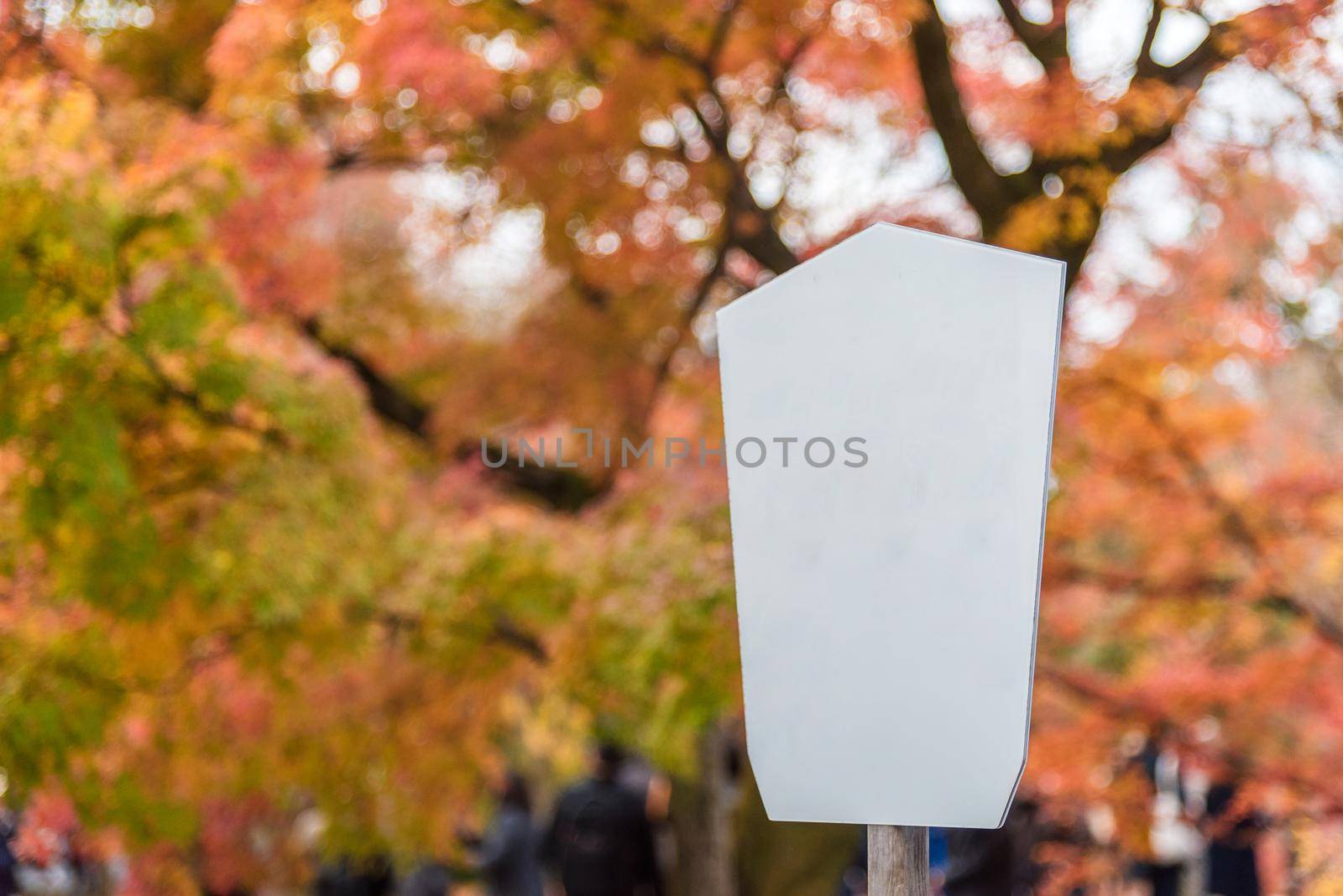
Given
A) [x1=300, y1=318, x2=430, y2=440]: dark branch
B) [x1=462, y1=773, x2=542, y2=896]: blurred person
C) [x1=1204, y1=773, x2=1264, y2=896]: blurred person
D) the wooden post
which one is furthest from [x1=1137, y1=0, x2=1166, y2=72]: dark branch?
[x1=462, y1=773, x2=542, y2=896]: blurred person

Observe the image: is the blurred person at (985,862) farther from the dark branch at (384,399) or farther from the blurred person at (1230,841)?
the dark branch at (384,399)

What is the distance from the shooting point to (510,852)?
6.58m

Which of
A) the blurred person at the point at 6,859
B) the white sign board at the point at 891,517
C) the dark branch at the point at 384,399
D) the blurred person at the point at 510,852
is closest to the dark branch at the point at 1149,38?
the white sign board at the point at 891,517

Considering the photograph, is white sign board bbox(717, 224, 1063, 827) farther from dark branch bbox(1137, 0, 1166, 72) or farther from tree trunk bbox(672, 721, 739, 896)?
tree trunk bbox(672, 721, 739, 896)

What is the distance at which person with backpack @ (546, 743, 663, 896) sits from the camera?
577cm

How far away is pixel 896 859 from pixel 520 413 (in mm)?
3815

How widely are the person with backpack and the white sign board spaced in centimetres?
454

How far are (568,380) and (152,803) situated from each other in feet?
7.62

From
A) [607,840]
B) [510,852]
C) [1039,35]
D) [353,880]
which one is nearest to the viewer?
[1039,35]

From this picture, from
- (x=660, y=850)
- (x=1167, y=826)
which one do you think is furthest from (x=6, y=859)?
(x=1167, y=826)

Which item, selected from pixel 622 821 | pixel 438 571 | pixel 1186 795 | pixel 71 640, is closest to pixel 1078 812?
pixel 1186 795

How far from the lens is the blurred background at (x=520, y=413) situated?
323 centimetres

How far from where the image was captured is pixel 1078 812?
6.25m

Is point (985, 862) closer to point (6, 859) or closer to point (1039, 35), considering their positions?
point (1039, 35)
